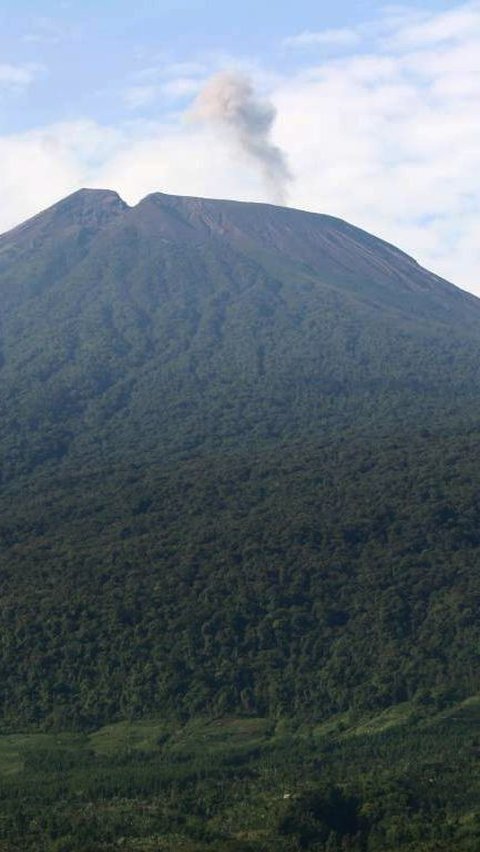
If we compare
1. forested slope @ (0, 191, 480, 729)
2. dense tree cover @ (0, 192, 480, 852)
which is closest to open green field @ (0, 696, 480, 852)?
dense tree cover @ (0, 192, 480, 852)

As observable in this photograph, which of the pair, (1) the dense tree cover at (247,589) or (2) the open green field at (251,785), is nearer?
(2) the open green field at (251,785)

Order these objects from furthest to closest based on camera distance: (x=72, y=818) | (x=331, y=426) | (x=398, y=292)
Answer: (x=398, y=292) < (x=331, y=426) < (x=72, y=818)

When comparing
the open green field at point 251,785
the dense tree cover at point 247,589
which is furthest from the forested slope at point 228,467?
the open green field at point 251,785

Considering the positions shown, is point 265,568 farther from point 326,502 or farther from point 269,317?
point 269,317

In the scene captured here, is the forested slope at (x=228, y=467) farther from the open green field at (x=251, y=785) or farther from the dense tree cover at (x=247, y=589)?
the open green field at (x=251, y=785)

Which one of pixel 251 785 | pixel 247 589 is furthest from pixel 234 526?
pixel 251 785

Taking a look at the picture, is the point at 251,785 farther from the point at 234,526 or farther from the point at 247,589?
the point at 234,526

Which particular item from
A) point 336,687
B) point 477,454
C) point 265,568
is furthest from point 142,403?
point 336,687

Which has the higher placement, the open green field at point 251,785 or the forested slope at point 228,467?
the forested slope at point 228,467
